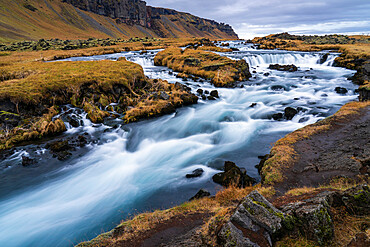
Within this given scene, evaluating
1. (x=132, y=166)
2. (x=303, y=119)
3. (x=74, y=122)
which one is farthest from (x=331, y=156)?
(x=74, y=122)

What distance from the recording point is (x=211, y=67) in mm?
34938

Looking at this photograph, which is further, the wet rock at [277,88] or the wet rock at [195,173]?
the wet rock at [277,88]

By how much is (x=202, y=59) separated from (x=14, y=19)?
119761 mm

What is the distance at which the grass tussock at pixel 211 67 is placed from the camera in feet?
105

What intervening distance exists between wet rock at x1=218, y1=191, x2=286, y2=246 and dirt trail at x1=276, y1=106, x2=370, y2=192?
4.09 metres

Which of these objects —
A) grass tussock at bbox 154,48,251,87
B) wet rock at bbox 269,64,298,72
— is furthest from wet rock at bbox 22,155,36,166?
wet rock at bbox 269,64,298,72

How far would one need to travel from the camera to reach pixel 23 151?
46.4ft

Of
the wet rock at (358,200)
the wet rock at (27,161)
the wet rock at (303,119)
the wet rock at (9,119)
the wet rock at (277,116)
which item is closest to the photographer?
the wet rock at (358,200)

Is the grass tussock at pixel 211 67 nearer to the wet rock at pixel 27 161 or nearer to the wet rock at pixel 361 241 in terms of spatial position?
the wet rock at pixel 27 161

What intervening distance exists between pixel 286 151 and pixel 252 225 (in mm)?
7767

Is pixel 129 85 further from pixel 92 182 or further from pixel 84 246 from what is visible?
pixel 84 246

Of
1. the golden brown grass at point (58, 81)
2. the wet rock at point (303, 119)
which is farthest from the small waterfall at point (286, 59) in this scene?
the golden brown grass at point (58, 81)

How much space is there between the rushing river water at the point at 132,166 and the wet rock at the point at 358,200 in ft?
20.6

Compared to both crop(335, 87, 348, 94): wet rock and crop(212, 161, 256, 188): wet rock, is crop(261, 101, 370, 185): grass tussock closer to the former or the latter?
crop(212, 161, 256, 188): wet rock
